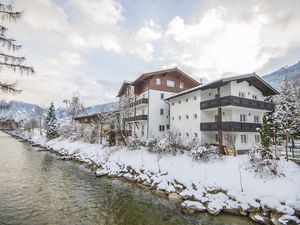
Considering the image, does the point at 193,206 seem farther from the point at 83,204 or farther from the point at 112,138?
the point at 112,138

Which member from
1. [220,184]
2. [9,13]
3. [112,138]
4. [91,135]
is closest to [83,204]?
[220,184]

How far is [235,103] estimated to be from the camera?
2328 cm

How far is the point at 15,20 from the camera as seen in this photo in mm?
10922

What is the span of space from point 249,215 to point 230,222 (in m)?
1.55

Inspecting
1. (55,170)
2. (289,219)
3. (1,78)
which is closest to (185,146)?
(289,219)

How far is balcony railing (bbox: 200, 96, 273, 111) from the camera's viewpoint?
23158 mm

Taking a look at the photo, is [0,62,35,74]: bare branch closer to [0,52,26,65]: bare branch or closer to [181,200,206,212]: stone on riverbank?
[0,52,26,65]: bare branch

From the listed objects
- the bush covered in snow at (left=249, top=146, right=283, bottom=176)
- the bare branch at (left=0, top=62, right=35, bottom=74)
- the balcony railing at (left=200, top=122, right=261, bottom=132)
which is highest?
the bare branch at (left=0, top=62, right=35, bottom=74)

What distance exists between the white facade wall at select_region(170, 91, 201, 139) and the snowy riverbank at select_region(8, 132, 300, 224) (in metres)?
7.94

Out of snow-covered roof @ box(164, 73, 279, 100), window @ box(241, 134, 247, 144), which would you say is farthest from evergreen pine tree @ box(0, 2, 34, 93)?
window @ box(241, 134, 247, 144)

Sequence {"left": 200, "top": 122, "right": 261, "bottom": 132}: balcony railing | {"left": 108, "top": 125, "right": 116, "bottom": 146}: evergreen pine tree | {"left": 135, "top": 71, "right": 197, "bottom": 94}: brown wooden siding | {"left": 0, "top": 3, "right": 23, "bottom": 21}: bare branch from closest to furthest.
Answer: {"left": 0, "top": 3, "right": 23, "bottom": 21}: bare branch → {"left": 200, "top": 122, "right": 261, "bottom": 132}: balcony railing → {"left": 108, "top": 125, "right": 116, "bottom": 146}: evergreen pine tree → {"left": 135, "top": 71, "right": 197, "bottom": 94}: brown wooden siding

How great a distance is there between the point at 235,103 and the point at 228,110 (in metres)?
2.24

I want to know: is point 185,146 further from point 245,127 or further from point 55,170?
point 55,170

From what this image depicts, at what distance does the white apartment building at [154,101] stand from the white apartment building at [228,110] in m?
6.14
